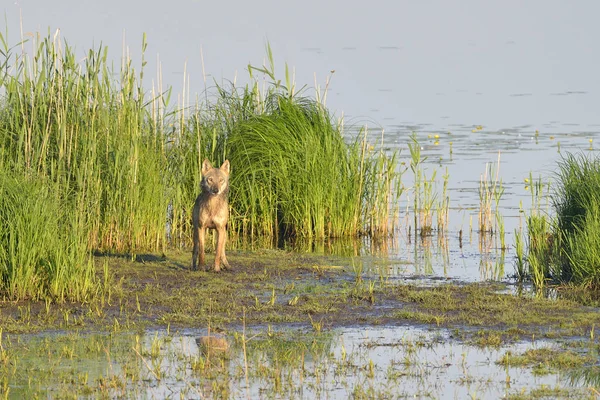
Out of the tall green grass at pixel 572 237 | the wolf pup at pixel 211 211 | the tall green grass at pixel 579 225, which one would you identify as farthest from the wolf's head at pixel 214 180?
the tall green grass at pixel 579 225

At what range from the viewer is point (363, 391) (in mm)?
7070

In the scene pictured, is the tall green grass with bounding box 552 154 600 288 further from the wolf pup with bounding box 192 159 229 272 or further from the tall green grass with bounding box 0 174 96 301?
the tall green grass with bounding box 0 174 96 301

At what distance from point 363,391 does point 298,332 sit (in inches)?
67.3

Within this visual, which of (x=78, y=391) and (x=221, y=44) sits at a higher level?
(x=221, y=44)

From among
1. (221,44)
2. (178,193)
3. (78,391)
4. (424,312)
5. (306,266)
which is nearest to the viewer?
(78,391)

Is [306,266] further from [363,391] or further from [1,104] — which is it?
[363,391]

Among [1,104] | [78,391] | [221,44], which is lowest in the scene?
[78,391]

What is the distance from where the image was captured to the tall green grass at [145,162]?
1091cm

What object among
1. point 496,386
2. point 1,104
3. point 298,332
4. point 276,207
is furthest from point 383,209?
point 496,386

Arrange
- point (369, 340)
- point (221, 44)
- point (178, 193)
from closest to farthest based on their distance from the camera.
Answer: point (369, 340) < point (178, 193) < point (221, 44)

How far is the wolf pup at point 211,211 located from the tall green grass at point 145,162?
1100mm

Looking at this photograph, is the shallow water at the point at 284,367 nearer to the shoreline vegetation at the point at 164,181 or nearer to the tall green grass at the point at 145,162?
the shoreline vegetation at the point at 164,181

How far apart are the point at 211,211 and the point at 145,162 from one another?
64.4 inches

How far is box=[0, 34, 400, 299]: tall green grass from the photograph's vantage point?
35.8ft
